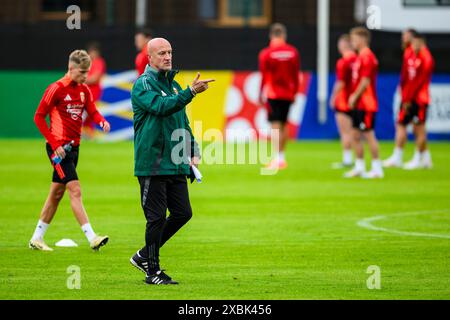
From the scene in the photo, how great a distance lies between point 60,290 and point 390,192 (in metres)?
9.45

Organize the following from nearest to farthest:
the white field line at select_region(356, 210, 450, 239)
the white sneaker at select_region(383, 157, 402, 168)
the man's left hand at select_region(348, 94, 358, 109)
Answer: the white field line at select_region(356, 210, 450, 239)
the man's left hand at select_region(348, 94, 358, 109)
the white sneaker at select_region(383, 157, 402, 168)

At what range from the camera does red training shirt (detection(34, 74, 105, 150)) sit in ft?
39.4

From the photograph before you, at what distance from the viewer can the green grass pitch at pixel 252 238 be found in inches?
382

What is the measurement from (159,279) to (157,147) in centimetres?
115

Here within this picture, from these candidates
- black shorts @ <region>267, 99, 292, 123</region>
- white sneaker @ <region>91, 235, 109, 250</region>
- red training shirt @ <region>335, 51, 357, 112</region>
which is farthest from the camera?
black shorts @ <region>267, 99, 292, 123</region>

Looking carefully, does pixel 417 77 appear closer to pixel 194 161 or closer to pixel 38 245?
pixel 38 245

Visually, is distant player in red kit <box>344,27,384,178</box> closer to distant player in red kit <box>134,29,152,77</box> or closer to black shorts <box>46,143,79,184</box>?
distant player in red kit <box>134,29,152,77</box>

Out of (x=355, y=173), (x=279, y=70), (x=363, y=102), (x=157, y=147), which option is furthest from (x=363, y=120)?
(x=157, y=147)

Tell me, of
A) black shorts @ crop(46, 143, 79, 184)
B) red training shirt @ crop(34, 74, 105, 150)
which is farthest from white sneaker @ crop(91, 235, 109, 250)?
red training shirt @ crop(34, 74, 105, 150)

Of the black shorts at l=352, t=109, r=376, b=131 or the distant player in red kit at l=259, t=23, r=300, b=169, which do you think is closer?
the black shorts at l=352, t=109, r=376, b=131

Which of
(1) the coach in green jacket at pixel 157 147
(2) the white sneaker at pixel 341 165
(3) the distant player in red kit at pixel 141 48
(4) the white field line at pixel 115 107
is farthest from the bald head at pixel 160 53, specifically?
(4) the white field line at pixel 115 107
